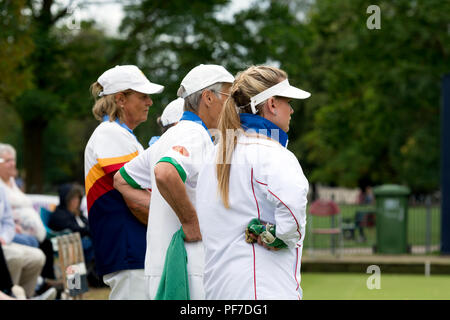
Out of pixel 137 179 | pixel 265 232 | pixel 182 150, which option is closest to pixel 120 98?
pixel 137 179

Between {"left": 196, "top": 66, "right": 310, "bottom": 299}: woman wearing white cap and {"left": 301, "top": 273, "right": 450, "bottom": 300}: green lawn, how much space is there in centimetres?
697

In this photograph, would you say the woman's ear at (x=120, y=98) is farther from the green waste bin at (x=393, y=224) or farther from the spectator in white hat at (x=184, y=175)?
the green waste bin at (x=393, y=224)

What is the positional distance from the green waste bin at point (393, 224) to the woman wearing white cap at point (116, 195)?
12.3 meters

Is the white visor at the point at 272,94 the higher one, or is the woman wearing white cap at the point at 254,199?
the white visor at the point at 272,94

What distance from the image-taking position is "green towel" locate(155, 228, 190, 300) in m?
3.30

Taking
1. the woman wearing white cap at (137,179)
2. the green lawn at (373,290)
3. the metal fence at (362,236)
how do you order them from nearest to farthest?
the woman wearing white cap at (137,179) < the green lawn at (373,290) < the metal fence at (362,236)

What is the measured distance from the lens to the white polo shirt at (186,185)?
133 inches

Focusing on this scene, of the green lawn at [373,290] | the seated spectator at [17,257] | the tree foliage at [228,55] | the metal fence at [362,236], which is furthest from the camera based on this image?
the tree foliage at [228,55]

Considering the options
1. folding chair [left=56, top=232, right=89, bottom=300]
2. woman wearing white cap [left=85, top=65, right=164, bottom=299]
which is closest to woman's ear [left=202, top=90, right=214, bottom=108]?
woman wearing white cap [left=85, top=65, right=164, bottom=299]

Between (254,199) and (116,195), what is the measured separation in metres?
1.27

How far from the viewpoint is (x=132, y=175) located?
3789 millimetres

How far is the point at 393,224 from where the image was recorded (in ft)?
52.3

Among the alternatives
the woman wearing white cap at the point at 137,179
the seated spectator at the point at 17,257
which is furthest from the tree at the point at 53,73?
the woman wearing white cap at the point at 137,179
